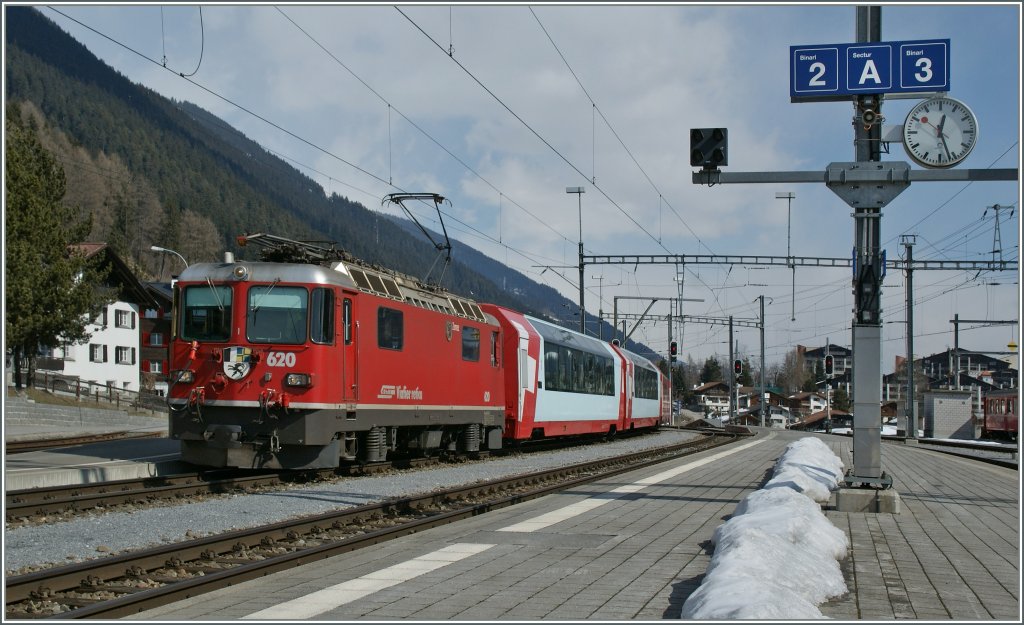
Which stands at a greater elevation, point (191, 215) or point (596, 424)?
point (191, 215)

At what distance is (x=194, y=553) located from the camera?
8.04 m

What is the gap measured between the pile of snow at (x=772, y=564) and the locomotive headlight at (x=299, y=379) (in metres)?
7.05

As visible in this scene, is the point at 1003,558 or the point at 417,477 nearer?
the point at 1003,558

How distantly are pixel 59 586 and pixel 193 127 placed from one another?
17823 cm

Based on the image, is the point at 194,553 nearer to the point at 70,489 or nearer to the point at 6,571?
the point at 6,571

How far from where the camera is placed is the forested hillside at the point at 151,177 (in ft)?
300

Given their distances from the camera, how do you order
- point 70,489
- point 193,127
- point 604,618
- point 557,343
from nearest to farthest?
1. point 604,618
2. point 70,489
3. point 557,343
4. point 193,127

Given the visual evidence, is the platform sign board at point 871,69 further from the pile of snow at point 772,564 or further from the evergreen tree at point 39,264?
the evergreen tree at point 39,264

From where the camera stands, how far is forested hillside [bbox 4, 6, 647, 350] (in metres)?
91.6

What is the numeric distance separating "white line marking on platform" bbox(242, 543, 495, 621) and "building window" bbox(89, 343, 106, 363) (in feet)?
175

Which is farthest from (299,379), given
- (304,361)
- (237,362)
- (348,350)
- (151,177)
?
(151,177)

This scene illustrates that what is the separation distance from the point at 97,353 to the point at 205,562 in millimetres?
53310

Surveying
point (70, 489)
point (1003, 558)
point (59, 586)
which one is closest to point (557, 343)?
point (70, 489)

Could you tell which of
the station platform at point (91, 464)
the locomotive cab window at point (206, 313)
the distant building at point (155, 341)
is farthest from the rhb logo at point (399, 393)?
the distant building at point (155, 341)
